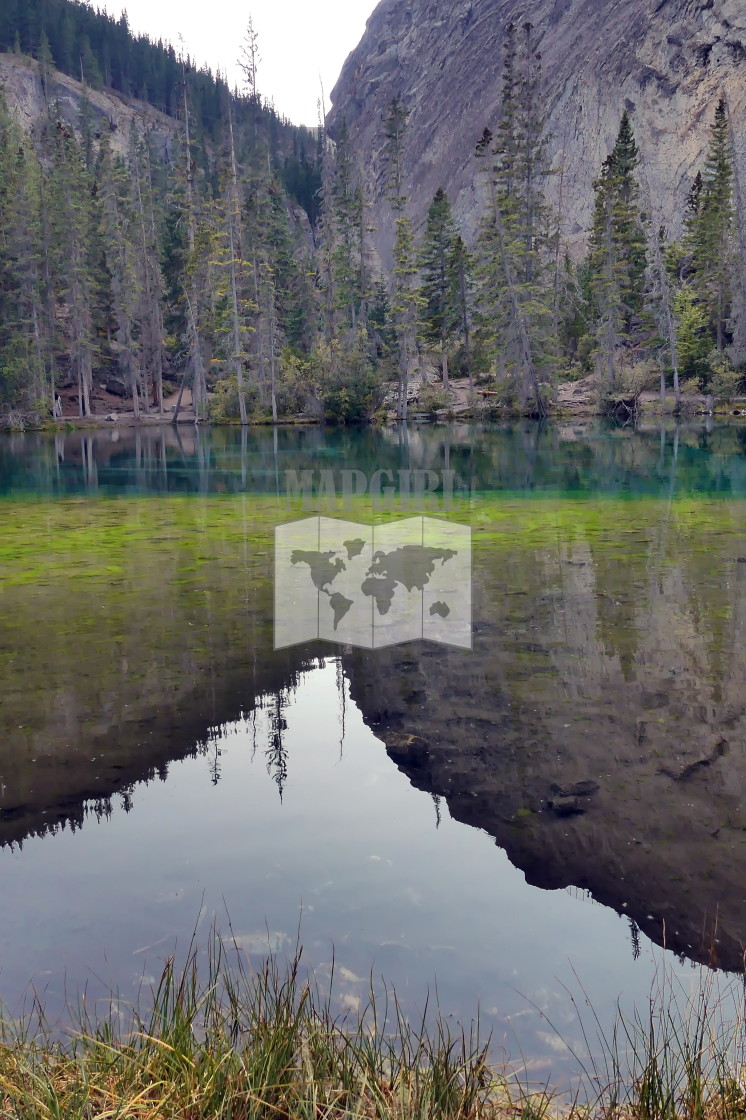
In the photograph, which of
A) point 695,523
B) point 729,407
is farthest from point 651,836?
point 729,407

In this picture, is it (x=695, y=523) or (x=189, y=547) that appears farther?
(x=695, y=523)

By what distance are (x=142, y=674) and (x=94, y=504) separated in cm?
1167

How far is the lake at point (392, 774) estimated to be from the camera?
4047 millimetres

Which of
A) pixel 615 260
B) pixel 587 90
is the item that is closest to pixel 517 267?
pixel 615 260

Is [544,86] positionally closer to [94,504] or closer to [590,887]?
[94,504]

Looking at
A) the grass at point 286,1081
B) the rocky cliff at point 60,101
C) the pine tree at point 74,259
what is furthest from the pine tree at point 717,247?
the rocky cliff at point 60,101

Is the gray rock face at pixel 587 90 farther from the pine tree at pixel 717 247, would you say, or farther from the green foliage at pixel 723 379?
the green foliage at pixel 723 379

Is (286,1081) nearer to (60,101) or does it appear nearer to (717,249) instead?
(717,249)

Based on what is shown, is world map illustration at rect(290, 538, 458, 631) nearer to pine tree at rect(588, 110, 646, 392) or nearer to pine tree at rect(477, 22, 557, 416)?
pine tree at rect(477, 22, 557, 416)

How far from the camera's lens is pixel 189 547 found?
1330 centimetres

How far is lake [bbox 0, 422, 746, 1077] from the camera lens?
4047mm

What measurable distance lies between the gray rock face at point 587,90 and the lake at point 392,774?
6397cm

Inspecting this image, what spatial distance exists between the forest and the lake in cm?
3693

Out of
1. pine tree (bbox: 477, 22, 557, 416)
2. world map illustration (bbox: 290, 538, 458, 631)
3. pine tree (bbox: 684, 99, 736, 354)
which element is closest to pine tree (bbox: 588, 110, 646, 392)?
pine tree (bbox: 477, 22, 557, 416)
